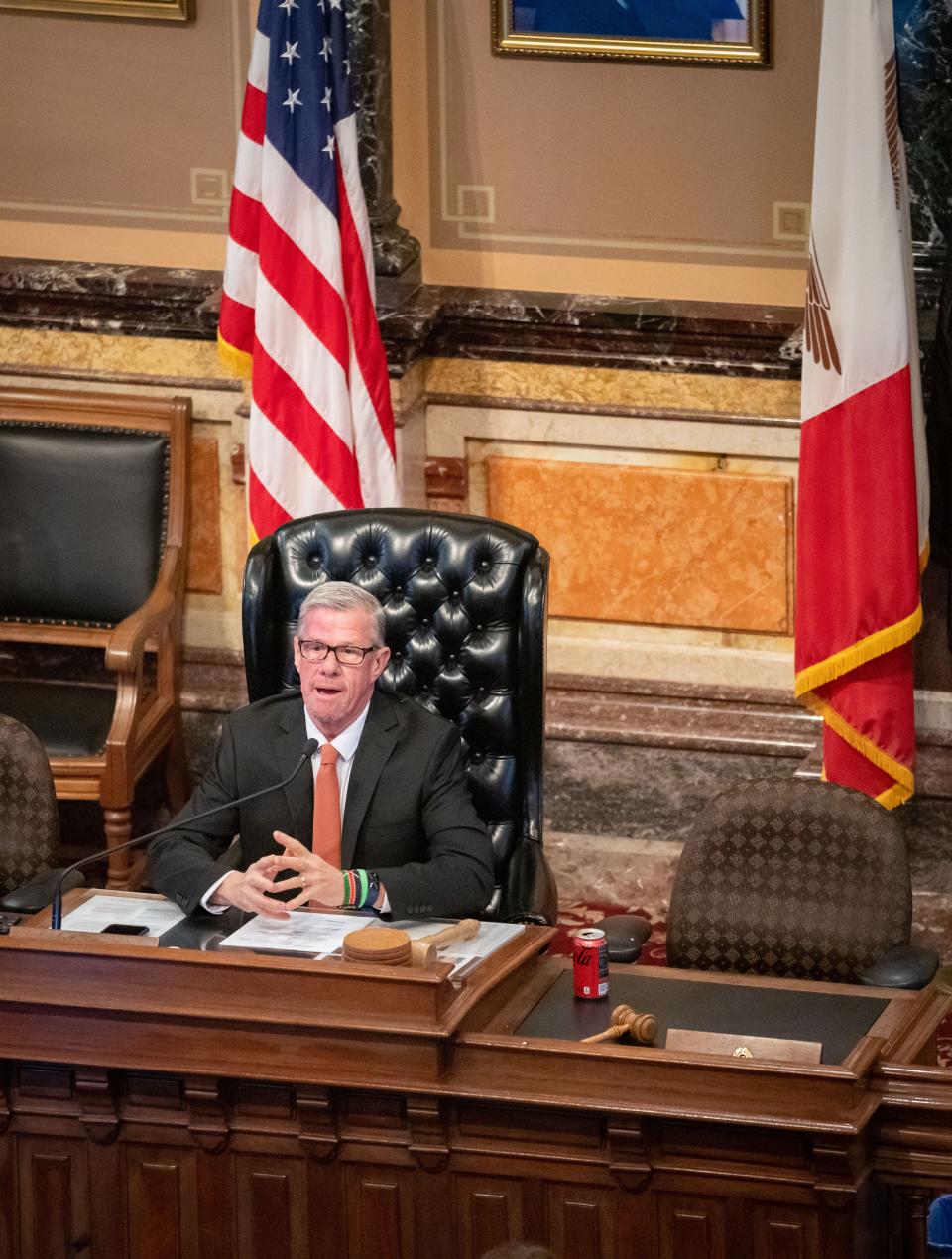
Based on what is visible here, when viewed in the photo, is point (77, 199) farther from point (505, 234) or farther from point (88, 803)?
point (88, 803)

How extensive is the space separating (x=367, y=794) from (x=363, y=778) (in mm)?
32

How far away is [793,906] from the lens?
4211mm

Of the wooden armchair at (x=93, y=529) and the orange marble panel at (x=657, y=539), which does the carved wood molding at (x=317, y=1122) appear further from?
the orange marble panel at (x=657, y=539)

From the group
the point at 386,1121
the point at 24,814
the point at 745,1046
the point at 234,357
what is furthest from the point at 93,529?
the point at 745,1046

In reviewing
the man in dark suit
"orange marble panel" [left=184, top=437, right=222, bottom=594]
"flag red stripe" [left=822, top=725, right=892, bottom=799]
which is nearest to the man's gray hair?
the man in dark suit

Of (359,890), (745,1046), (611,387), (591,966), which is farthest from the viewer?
(611,387)

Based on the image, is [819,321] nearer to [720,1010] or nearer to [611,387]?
[611,387]

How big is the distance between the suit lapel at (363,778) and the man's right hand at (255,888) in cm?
45

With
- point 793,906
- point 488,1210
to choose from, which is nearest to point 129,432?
point 793,906

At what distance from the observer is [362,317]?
568cm

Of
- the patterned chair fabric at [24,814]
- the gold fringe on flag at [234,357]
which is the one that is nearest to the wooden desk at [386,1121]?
the patterned chair fabric at [24,814]

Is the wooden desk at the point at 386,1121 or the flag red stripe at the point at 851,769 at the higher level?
the flag red stripe at the point at 851,769

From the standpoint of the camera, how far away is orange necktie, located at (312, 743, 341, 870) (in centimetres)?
436

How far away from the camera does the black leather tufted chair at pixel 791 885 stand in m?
4.14
